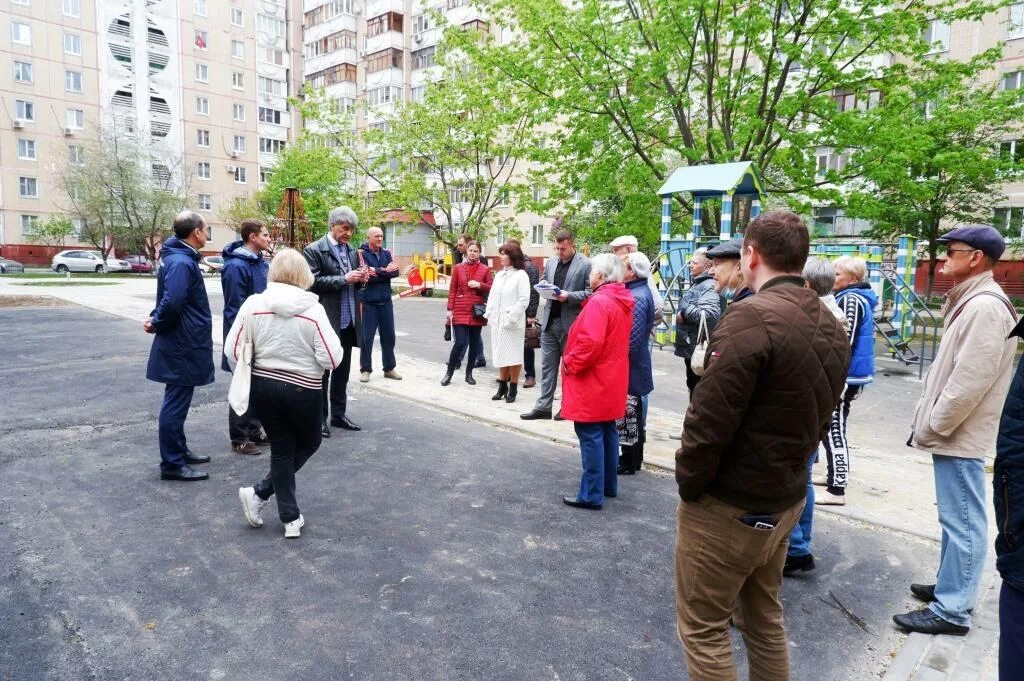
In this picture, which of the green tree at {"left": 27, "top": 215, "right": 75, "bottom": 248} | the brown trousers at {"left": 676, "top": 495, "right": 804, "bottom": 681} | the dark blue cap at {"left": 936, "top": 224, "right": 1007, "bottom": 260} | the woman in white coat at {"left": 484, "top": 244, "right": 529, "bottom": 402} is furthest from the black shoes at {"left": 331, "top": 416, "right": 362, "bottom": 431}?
the green tree at {"left": 27, "top": 215, "right": 75, "bottom": 248}

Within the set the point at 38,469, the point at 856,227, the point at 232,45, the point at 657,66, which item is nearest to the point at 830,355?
the point at 38,469

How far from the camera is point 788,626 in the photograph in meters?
3.34

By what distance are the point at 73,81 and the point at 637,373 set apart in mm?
59433

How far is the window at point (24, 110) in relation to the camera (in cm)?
4794

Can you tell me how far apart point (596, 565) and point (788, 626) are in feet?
3.47

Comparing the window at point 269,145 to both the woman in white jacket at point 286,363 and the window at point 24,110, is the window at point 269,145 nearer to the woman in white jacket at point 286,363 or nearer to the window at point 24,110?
the window at point 24,110

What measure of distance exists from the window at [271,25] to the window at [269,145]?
9.84 metres

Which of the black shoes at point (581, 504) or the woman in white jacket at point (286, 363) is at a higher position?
the woman in white jacket at point (286, 363)

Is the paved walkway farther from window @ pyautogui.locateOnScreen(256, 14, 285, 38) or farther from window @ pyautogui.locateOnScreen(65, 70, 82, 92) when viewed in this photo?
window @ pyautogui.locateOnScreen(256, 14, 285, 38)

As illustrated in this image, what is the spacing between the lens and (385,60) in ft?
186

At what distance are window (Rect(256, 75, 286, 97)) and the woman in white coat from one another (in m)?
59.8

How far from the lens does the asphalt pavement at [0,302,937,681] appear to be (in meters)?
2.96

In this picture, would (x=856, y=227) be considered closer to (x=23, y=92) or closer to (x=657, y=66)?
(x=657, y=66)

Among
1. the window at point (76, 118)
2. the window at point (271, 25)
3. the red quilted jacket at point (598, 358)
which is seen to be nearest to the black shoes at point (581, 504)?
the red quilted jacket at point (598, 358)
